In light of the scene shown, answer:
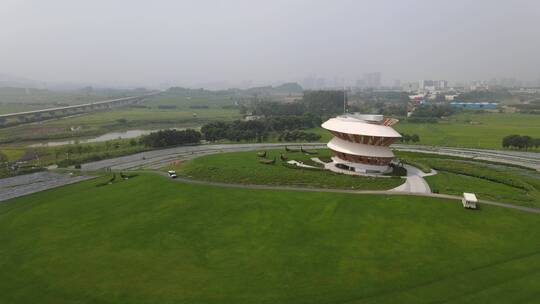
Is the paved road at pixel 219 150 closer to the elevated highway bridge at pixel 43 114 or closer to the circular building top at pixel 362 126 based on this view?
the circular building top at pixel 362 126

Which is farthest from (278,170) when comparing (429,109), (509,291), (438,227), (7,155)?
(429,109)

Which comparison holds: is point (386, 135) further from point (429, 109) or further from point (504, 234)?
point (429, 109)

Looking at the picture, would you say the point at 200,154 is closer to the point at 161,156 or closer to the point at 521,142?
the point at 161,156

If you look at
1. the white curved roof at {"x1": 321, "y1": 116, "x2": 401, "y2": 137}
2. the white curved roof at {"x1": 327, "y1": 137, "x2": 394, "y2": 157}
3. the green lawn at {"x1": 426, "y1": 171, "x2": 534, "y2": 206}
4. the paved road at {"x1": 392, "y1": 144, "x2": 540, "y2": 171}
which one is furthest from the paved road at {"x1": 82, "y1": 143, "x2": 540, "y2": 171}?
the white curved roof at {"x1": 327, "y1": 137, "x2": 394, "y2": 157}

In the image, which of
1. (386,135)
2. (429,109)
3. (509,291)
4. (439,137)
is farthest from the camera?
(429,109)

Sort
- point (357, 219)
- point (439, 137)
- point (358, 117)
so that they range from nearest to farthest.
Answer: point (357, 219)
point (358, 117)
point (439, 137)

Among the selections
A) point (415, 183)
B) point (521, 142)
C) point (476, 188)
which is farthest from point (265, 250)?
point (521, 142)
